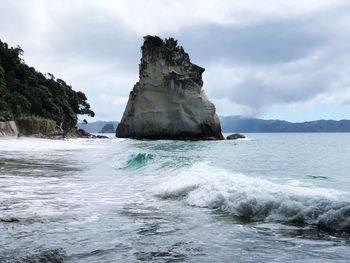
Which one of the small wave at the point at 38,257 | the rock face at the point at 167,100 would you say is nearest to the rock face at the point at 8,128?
the rock face at the point at 167,100

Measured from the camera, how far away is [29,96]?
62.2 meters

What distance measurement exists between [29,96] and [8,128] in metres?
15.0

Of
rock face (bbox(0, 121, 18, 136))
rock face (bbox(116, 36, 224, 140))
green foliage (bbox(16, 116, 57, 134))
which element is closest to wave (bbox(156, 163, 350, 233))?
A: rock face (bbox(0, 121, 18, 136))

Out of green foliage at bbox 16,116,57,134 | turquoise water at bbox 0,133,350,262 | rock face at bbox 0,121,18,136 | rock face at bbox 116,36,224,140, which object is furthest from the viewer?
rock face at bbox 116,36,224,140

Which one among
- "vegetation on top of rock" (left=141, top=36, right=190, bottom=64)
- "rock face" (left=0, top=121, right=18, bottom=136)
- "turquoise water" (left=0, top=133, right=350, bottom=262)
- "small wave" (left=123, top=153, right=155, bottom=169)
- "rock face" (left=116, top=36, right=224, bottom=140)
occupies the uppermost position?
"vegetation on top of rock" (left=141, top=36, right=190, bottom=64)

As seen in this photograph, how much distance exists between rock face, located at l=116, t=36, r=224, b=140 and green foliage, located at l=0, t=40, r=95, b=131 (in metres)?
10.5

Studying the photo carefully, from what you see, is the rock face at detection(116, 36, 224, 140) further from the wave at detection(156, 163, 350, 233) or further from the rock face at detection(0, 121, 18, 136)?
the wave at detection(156, 163, 350, 233)

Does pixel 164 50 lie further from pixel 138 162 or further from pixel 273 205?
pixel 273 205

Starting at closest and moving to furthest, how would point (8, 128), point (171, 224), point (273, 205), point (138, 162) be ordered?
1. point (171, 224)
2. point (273, 205)
3. point (138, 162)
4. point (8, 128)

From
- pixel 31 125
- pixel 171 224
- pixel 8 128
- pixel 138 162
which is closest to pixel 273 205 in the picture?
pixel 171 224

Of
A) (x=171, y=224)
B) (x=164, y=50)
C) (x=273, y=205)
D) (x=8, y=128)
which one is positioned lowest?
(x=171, y=224)

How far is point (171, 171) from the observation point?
16.5 metres

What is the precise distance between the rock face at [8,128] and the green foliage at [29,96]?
30.6 inches

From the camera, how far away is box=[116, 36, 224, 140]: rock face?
214 ft
